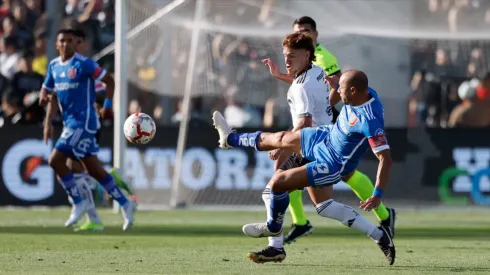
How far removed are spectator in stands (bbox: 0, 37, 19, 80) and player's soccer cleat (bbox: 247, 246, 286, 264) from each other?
12.1 meters

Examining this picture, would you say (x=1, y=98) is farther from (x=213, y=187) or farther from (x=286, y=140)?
(x=286, y=140)

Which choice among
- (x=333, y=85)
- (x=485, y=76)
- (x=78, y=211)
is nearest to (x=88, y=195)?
(x=78, y=211)

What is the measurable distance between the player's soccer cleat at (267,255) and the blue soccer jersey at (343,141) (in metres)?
0.76

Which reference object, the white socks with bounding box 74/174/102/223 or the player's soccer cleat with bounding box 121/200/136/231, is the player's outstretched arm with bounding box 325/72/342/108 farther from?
the white socks with bounding box 74/174/102/223

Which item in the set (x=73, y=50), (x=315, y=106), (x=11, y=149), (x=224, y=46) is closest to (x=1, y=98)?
(x=11, y=149)

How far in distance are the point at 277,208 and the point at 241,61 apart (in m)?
9.36

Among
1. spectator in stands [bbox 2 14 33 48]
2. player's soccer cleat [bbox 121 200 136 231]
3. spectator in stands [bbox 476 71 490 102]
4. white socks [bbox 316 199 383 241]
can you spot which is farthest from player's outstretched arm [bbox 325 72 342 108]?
spectator in stands [bbox 2 14 33 48]

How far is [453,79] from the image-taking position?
1895 centimetres

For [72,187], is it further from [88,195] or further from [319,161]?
[319,161]

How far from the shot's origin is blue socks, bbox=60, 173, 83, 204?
1366cm

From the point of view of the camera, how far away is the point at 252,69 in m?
18.7

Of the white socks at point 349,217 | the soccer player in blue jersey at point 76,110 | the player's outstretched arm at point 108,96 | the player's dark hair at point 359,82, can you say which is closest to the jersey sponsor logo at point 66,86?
the soccer player in blue jersey at point 76,110

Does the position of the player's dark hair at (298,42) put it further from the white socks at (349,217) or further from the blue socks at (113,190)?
the blue socks at (113,190)

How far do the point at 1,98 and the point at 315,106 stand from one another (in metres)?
11.2
